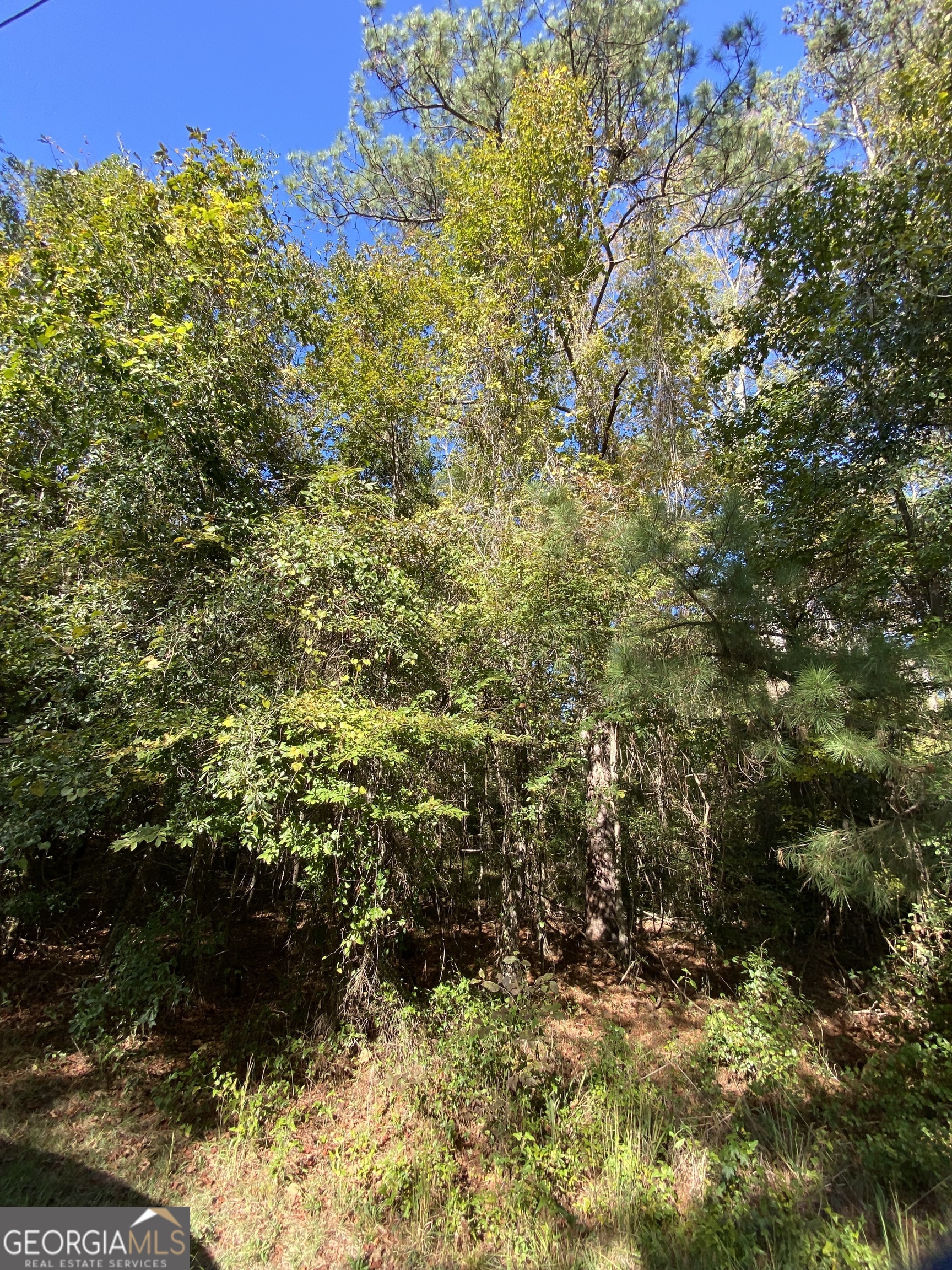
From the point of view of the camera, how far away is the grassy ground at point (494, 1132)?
264 centimetres

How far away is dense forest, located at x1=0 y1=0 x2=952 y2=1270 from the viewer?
296 cm

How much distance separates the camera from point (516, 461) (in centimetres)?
629

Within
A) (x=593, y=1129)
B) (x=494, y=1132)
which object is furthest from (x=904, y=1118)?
(x=494, y=1132)

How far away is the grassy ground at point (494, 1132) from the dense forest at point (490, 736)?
3 cm

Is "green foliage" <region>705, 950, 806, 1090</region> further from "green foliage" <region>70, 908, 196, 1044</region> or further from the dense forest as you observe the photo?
"green foliage" <region>70, 908, 196, 1044</region>

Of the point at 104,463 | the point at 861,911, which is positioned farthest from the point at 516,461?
the point at 861,911

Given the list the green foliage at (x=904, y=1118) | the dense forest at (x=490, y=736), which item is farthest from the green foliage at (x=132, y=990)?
the green foliage at (x=904, y=1118)

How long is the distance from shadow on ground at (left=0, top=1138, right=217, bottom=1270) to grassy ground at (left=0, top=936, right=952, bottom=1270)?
14 millimetres

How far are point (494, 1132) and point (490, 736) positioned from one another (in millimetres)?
2493

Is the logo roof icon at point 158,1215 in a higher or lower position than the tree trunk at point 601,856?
lower

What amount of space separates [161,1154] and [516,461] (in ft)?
21.6

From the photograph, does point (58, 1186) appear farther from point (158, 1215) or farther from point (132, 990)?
point (132, 990)

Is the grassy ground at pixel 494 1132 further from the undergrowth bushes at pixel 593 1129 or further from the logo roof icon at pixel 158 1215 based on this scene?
the logo roof icon at pixel 158 1215

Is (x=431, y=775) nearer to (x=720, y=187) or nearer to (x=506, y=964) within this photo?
(x=506, y=964)
